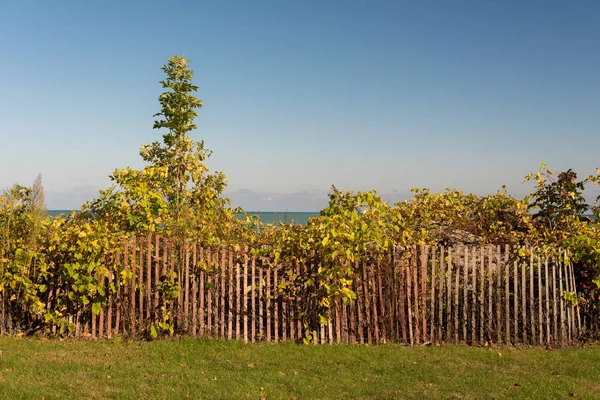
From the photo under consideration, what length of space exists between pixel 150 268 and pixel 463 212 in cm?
685

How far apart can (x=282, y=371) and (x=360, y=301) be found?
7.17 feet

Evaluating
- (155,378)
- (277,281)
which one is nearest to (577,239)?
(277,281)

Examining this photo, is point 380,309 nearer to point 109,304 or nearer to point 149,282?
point 149,282

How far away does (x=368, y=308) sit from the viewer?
9.32 metres

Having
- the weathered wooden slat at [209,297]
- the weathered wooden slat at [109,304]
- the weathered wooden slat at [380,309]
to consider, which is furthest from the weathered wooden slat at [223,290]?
the weathered wooden slat at [380,309]

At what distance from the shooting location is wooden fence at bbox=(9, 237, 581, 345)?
927 cm

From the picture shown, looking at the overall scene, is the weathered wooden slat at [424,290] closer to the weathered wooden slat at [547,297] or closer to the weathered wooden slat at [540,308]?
the weathered wooden slat at [540,308]

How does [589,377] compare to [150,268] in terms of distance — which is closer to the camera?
[589,377]

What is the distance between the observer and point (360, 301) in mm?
9328

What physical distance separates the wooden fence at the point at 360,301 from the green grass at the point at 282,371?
0.41 m

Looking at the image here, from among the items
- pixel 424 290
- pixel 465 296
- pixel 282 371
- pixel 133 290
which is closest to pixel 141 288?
pixel 133 290

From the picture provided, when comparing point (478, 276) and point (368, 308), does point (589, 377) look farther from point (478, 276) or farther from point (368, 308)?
point (368, 308)

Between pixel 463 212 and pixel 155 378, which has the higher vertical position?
pixel 463 212

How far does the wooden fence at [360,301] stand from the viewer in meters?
9.27
